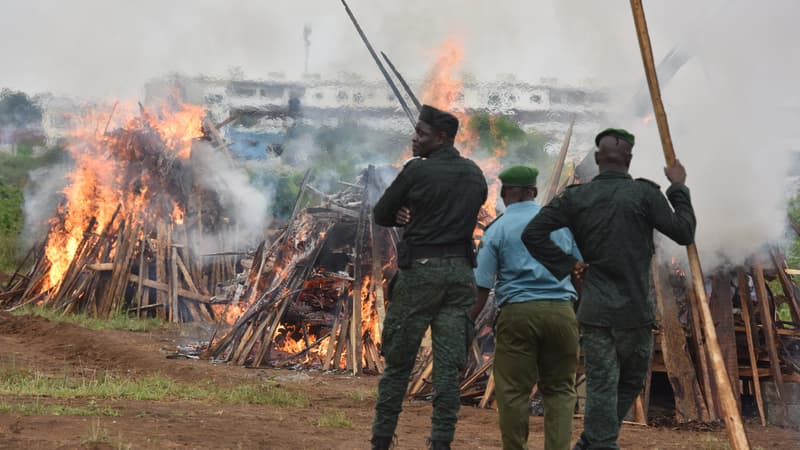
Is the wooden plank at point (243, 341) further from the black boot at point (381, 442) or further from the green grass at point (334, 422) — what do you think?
the black boot at point (381, 442)

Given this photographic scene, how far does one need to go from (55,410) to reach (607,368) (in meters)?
4.58

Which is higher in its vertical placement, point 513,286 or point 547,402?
point 513,286

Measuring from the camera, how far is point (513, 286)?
4711mm

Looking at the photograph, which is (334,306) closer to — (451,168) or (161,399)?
(161,399)

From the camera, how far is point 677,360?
8422mm

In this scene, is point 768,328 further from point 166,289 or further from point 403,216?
point 166,289

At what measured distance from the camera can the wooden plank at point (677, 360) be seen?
823cm

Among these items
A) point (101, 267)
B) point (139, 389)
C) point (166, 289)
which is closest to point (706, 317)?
point (139, 389)

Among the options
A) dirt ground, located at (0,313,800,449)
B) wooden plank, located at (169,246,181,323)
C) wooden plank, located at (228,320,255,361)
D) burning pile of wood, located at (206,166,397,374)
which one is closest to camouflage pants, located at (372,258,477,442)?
dirt ground, located at (0,313,800,449)

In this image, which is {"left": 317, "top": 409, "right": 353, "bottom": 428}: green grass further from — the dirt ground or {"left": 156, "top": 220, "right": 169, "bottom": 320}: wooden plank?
{"left": 156, "top": 220, "right": 169, "bottom": 320}: wooden plank

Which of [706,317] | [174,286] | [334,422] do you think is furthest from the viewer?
[174,286]

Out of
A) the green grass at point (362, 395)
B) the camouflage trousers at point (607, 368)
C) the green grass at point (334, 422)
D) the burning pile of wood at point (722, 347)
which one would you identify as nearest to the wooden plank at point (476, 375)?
the burning pile of wood at point (722, 347)

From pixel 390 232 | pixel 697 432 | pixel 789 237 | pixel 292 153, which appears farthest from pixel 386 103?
pixel 697 432

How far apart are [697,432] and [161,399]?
17.0 feet
